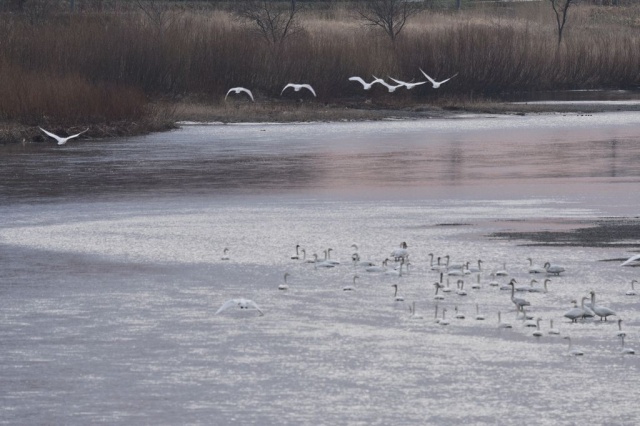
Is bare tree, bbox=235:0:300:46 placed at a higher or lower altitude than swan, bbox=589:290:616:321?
higher

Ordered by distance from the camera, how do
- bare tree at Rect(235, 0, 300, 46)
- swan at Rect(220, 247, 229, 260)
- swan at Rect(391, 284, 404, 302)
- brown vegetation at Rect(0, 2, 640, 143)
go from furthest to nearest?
bare tree at Rect(235, 0, 300, 46) < brown vegetation at Rect(0, 2, 640, 143) < swan at Rect(220, 247, 229, 260) < swan at Rect(391, 284, 404, 302)

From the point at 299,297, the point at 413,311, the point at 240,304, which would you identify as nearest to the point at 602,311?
the point at 413,311

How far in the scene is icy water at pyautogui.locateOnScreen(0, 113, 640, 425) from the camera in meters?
8.65

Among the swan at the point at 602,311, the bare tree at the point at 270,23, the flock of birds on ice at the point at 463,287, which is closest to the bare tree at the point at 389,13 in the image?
the bare tree at the point at 270,23

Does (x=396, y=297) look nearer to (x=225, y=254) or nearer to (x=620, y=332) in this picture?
(x=620, y=332)

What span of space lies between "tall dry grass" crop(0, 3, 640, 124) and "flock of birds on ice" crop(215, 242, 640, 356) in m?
18.1

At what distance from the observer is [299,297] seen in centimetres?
1182

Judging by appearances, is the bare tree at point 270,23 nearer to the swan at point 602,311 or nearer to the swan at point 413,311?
the swan at point 413,311

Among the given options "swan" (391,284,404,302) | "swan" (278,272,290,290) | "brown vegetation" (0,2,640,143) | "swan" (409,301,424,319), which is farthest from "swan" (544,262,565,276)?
"brown vegetation" (0,2,640,143)

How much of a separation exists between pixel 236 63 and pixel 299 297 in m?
29.0

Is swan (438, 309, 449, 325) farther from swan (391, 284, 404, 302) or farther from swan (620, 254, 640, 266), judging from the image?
swan (620, 254, 640, 266)

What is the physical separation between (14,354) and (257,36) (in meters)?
36.4

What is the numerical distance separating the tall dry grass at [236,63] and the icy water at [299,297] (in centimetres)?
797

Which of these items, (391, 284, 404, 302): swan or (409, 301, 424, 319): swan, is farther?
(391, 284, 404, 302): swan
